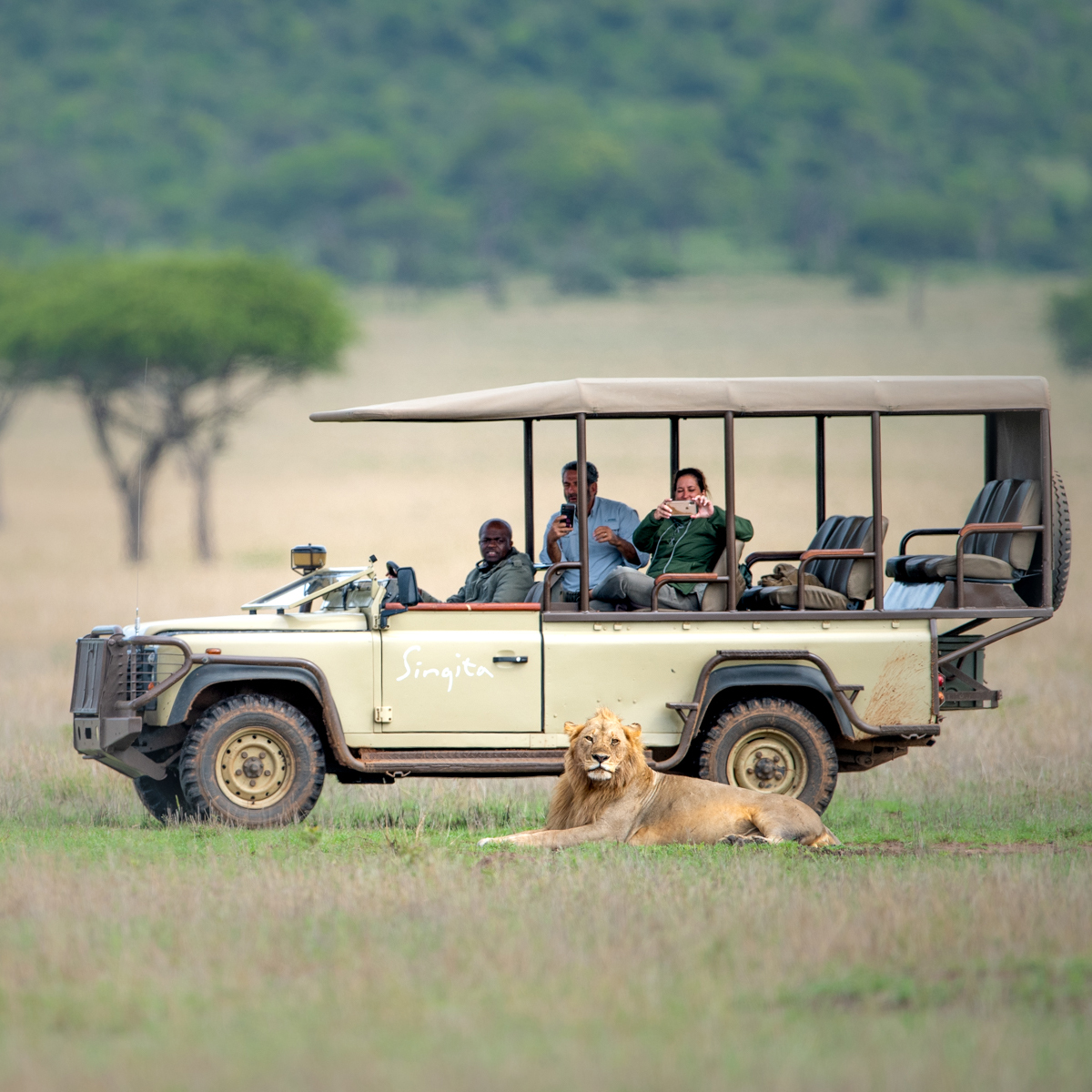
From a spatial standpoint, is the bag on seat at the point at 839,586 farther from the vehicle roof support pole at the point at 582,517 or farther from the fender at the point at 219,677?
the fender at the point at 219,677

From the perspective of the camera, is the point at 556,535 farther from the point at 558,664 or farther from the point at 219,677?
the point at 219,677

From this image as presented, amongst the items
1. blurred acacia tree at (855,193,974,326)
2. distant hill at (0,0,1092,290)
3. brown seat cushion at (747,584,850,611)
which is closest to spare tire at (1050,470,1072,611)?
brown seat cushion at (747,584,850,611)

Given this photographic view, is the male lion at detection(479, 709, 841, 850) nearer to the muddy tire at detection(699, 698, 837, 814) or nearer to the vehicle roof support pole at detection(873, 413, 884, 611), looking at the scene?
the muddy tire at detection(699, 698, 837, 814)

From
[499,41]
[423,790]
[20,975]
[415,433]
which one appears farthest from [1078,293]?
[499,41]

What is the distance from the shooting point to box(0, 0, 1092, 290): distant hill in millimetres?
86625

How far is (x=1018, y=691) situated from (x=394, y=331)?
57.5 meters

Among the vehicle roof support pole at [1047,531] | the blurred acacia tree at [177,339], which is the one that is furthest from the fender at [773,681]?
the blurred acacia tree at [177,339]

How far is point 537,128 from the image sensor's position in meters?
94.7

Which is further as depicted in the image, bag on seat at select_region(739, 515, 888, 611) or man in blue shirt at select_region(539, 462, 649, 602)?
man in blue shirt at select_region(539, 462, 649, 602)

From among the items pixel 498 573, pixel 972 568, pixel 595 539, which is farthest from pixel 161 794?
pixel 972 568

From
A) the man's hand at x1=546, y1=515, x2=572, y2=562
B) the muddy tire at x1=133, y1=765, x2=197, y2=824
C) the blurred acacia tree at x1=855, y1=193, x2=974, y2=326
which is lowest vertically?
the muddy tire at x1=133, y1=765, x2=197, y2=824

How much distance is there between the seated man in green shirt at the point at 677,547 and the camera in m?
9.55

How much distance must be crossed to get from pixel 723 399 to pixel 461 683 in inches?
77.6

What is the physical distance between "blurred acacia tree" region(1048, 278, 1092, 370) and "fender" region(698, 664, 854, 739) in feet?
169
